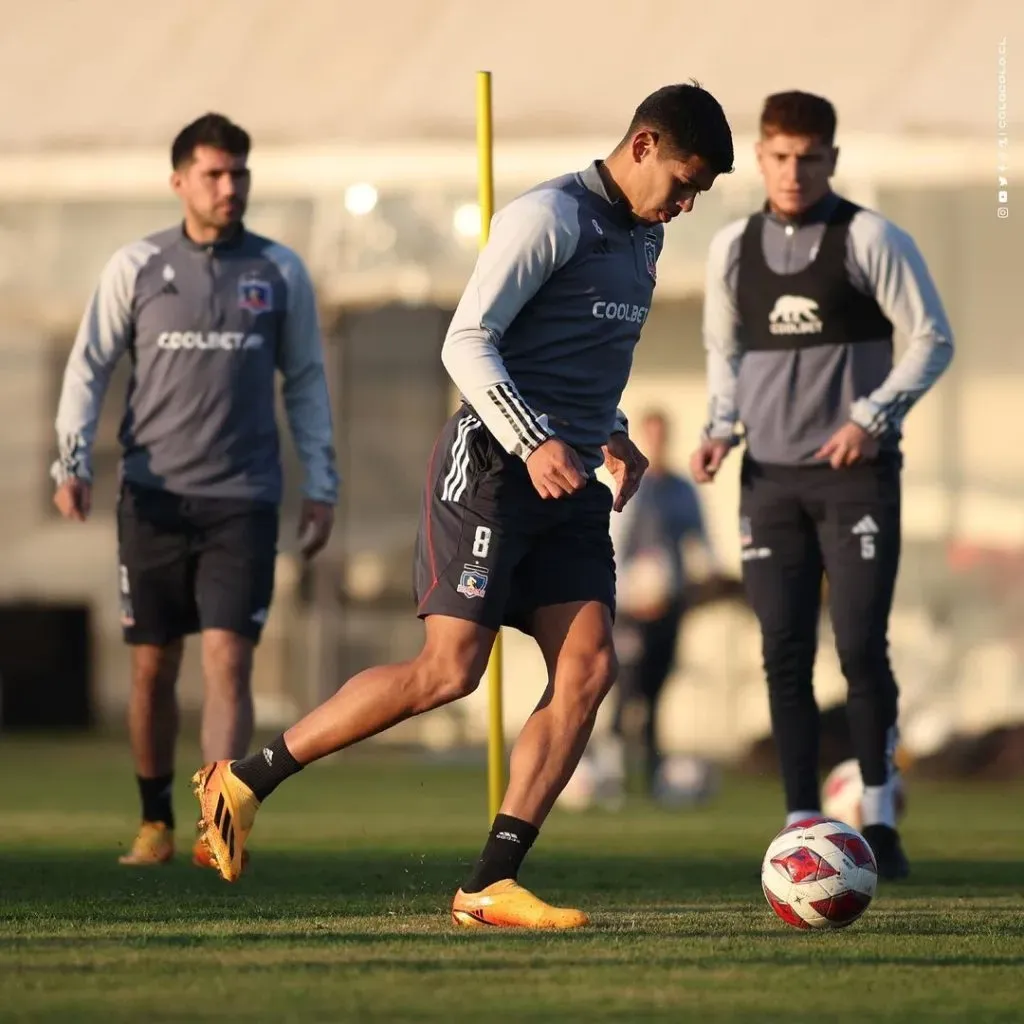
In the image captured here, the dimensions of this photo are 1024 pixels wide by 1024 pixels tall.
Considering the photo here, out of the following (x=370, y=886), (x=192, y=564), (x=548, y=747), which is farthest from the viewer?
(x=192, y=564)

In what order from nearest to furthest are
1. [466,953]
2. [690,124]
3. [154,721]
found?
[466,953], [690,124], [154,721]

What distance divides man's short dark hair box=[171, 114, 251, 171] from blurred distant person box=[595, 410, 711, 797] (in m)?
5.52

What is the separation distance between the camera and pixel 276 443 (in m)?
7.93

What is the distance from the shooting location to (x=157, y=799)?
7.80 metres

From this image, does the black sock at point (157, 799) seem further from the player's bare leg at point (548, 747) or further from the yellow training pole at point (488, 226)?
the player's bare leg at point (548, 747)

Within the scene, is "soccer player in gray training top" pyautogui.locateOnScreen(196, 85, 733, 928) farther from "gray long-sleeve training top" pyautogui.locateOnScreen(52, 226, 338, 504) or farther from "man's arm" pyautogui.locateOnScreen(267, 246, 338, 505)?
"man's arm" pyautogui.locateOnScreen(267, 246, 338, 505)

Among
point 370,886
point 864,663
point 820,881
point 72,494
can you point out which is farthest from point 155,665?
point 820,881

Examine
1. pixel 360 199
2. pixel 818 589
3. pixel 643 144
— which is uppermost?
pixel 360 199

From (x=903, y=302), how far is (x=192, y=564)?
2344mm

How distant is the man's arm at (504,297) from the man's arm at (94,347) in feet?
7.95

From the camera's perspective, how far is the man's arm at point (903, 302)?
293 inches

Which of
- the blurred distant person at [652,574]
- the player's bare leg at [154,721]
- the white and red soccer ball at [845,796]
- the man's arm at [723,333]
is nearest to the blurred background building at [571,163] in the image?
the blurred distant person at [652,574]

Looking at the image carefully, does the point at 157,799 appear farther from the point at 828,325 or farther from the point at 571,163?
the point at 571,163

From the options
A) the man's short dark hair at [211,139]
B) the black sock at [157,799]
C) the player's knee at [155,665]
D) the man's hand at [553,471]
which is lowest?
the black sock at [157,799]
